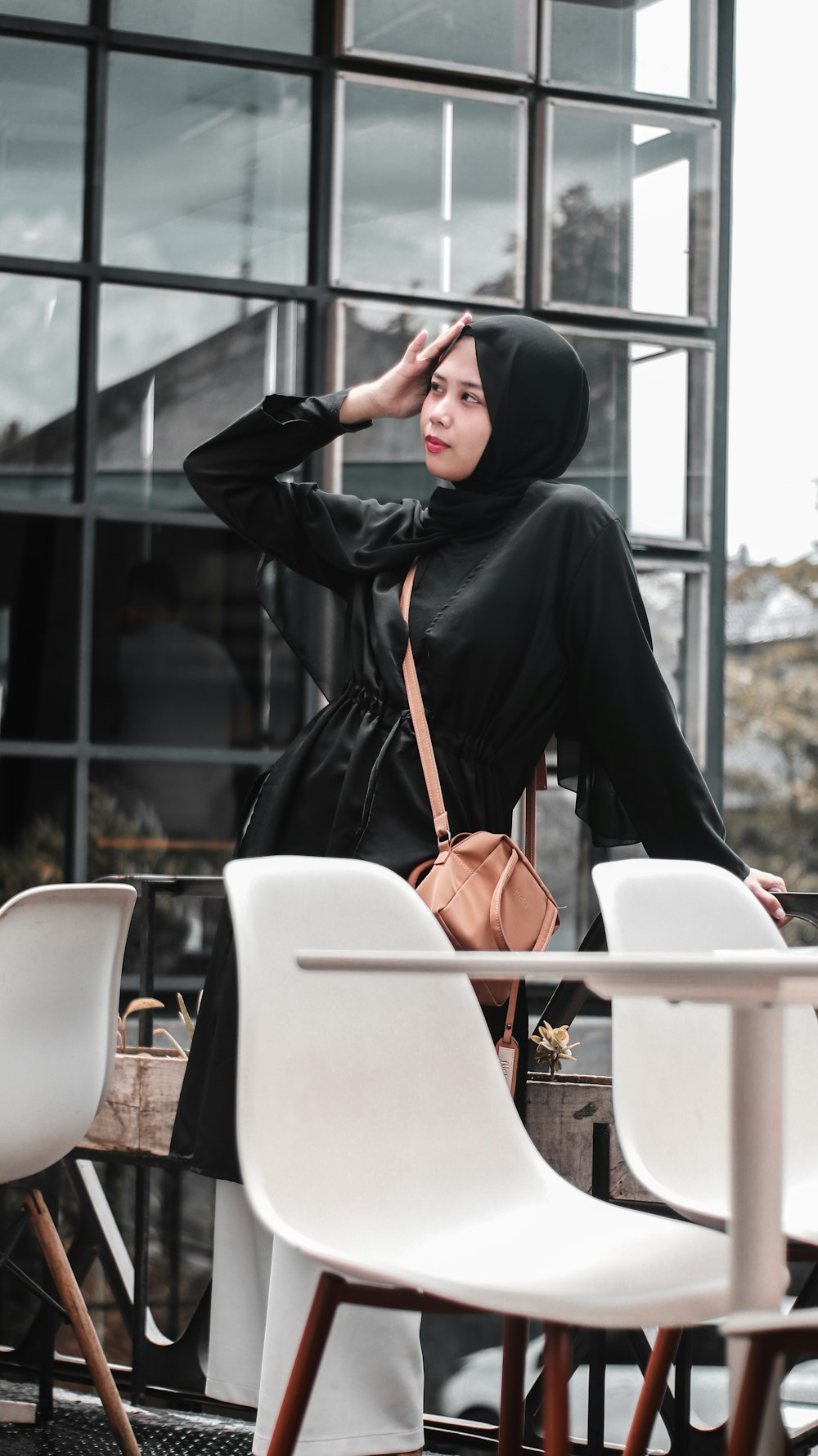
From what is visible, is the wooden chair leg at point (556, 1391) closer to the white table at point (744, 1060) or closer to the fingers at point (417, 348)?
the white table at point (744, 1060)

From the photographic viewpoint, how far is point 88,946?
2.51m

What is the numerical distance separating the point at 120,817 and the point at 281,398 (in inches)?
139

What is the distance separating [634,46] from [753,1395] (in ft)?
18.6

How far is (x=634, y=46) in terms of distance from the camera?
609 centimetres

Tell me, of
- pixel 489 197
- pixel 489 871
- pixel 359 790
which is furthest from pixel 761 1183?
pixel 489 197

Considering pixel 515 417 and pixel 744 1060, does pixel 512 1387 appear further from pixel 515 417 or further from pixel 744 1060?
pixel 515 417

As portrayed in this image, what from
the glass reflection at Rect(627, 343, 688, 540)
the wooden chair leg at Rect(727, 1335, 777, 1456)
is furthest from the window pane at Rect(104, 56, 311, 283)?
the wooden chair leg at Rect(727, 1335, 777, 1456)

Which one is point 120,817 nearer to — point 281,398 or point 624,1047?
point 281,398

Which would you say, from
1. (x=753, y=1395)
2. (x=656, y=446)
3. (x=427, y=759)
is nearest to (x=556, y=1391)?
(x=753, y=1395)

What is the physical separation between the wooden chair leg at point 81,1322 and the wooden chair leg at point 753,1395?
164 cm

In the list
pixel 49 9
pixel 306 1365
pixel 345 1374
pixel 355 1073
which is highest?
pixel 49 9

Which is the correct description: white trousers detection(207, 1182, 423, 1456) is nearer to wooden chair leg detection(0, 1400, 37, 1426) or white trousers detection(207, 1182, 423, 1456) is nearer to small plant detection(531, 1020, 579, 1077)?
small plant detection(531, 1020, 579, 1077)

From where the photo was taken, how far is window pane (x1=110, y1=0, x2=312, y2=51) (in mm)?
5766

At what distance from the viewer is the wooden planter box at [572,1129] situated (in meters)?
2.46
